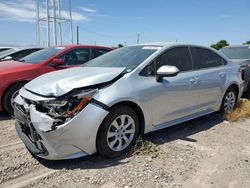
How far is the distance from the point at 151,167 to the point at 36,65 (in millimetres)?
3568

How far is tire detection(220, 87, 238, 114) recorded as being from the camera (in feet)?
16.9

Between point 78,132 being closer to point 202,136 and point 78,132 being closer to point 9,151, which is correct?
point 9,151

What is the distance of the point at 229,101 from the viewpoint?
5297 millimetres

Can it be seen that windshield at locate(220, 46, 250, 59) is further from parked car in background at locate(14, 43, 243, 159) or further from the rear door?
parked car in background at locate(14, 43, 243, 159)

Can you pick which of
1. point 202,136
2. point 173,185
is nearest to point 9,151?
point 173,185

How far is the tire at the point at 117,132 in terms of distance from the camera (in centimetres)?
316

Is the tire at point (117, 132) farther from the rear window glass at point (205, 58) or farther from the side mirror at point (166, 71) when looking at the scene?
the rear window glass at point (205, 58)

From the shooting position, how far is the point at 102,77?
3260 millimetres

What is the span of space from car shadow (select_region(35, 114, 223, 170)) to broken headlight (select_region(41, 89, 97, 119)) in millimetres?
681

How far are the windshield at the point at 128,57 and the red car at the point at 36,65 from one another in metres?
1.65

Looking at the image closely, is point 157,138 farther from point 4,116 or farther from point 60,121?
point 4,116

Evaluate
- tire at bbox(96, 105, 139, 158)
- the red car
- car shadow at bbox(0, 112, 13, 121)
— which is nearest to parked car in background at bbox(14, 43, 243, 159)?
tire at bbox(96, 105, 139, 158)

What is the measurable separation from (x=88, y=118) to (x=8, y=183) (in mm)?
1109

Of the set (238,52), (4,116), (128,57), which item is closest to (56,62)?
(4,116)
